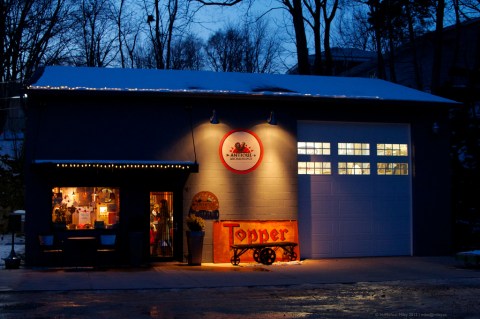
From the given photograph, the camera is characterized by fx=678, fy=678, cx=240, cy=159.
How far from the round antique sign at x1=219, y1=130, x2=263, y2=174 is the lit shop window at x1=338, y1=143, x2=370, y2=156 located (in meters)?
2.73

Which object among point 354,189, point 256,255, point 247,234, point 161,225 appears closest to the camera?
point 256,255

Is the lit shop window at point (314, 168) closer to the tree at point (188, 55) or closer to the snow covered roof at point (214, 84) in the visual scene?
the snow covered roof at point (214, 84)

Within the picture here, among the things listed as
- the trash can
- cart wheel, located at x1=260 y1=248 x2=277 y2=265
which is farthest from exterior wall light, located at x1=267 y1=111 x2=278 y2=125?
the trash can

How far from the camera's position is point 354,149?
67.3ft

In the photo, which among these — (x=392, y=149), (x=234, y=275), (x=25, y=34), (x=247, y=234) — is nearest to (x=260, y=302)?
(x=234, y=275)

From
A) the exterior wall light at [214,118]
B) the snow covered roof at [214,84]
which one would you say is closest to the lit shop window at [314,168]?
the snow covered roof at [214,84]

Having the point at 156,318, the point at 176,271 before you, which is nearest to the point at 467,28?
the point at 176,271

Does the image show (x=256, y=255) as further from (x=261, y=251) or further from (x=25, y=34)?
(x=25, y=34)

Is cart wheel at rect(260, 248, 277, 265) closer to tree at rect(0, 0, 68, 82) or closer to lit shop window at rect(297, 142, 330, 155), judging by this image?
lit shop window at rect(297, 142, 330, 155)

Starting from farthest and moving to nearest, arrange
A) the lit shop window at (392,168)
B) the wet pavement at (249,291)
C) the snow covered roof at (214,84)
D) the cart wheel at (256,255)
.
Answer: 1. the lit shop window at (392,168)
2. the cart wheel at (256,255)
3. the snow covered roof at (214,84)
4. the wet pavement at (249,291)

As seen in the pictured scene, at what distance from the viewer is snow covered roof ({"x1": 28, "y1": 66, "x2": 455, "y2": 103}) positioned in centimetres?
1812

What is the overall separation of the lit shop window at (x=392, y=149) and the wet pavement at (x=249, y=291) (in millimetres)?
3679

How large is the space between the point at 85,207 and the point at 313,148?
6.81 m

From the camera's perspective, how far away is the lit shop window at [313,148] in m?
20.0
